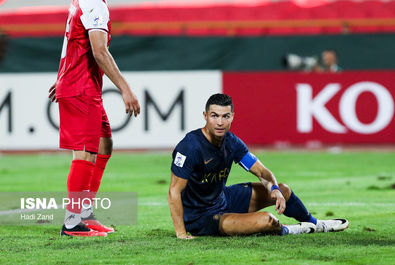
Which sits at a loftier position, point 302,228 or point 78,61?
point 78,61

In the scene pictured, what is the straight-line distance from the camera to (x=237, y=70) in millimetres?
15141

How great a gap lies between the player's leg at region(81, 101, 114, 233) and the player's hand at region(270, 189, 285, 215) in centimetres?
126

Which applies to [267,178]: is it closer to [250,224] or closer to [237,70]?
[250,224]

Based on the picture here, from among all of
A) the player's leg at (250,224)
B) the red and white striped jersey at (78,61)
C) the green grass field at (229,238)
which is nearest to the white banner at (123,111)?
the green grass field at (229,238)

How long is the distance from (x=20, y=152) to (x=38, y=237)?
337 inches

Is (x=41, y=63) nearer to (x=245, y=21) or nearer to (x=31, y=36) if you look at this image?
(x=31, y=36)

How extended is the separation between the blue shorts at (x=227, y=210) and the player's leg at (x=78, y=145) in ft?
2.19

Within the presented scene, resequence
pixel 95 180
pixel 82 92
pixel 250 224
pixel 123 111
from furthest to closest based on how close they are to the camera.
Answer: pixel 123 111
pixel 95 180
pixel 82 92
pixel 250 224

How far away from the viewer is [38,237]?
5555mm

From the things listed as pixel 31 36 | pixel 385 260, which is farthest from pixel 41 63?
pixel 385 260

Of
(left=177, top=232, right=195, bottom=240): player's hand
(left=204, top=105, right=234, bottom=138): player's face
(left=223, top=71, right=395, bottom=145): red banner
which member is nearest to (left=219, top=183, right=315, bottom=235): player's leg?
(left=177, top=232, right=195, bottom=240): player's hand

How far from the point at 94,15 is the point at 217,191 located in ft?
4.84

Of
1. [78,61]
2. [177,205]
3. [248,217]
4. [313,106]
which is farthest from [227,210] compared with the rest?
[313,106]

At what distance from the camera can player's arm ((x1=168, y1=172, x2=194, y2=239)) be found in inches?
207
